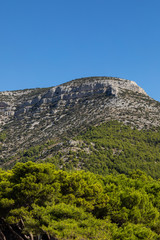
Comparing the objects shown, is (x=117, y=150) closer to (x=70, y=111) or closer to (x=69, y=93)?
(x=70, y=111)

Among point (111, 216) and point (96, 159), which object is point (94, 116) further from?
point (111, 216)

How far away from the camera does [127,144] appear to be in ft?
283

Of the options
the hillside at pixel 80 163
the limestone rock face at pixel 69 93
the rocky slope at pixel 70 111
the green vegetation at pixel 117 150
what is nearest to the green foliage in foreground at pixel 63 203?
the hillside at pixel 80 163

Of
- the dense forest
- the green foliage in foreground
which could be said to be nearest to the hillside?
the green foliage in foreground

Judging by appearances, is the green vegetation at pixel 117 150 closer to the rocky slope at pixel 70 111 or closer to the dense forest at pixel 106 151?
the dense forest at pixel 106 151

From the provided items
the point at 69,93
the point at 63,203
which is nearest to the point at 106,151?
the point at 63,203

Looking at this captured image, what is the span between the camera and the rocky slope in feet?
349

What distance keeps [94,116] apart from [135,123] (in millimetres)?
20087

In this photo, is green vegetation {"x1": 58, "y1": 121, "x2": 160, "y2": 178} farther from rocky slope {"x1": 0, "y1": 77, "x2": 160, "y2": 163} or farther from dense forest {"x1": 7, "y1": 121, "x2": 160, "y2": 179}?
rocky slope {"x1": 0, "y1": 77, "x2": 160, "y2": 163}

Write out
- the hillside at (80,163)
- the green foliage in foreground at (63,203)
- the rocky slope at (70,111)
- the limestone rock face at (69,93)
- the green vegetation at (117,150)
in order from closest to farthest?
1. the green foliage in foreground at (63,203)
2. the hillside at (80,163)
3. the green vegetation at (117,150)
4. the rocky slope at (70,111)
5. the limestone rock face at (69,93)

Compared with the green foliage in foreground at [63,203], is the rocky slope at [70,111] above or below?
above

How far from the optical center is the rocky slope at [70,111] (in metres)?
106

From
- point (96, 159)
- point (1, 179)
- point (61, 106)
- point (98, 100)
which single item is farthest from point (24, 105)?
point (1, 179)

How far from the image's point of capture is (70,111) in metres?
127
